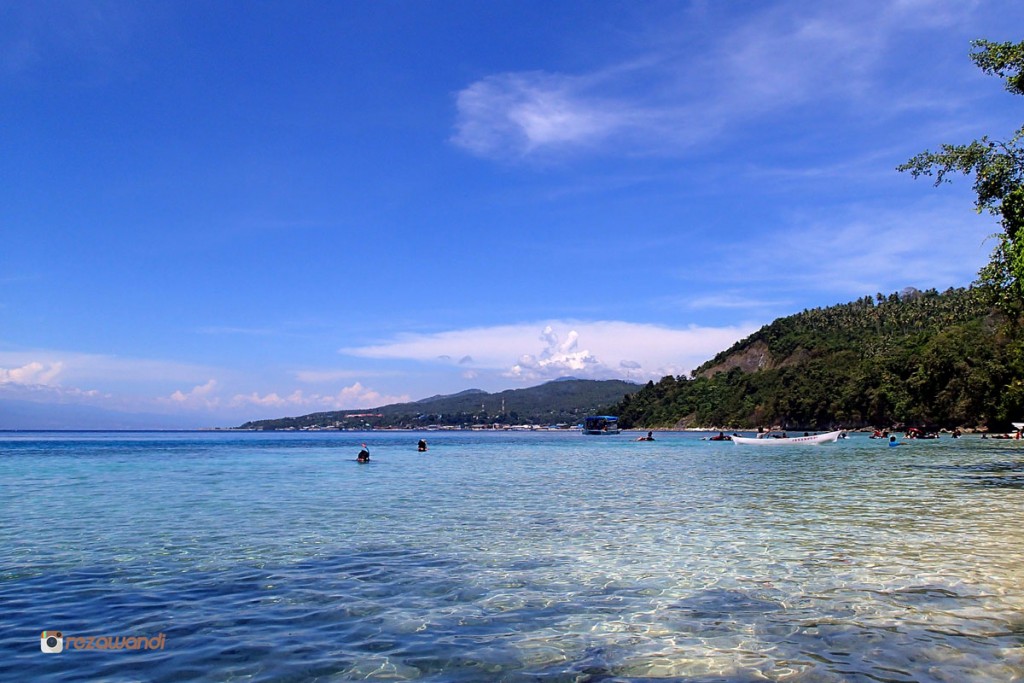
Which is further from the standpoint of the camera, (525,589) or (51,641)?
(525,589)

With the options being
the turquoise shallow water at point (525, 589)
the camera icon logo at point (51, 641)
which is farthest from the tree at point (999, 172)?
the camera icon logo at point (51, 641)

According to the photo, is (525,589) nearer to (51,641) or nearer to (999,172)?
(51,641)

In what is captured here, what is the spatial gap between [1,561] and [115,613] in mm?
6403

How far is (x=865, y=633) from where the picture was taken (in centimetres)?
943

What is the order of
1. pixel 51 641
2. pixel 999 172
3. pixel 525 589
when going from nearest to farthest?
pixel 51 641
pixel 525 589
pixel 999 172

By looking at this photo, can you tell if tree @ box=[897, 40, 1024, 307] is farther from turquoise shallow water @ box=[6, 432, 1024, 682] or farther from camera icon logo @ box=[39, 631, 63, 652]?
camera icon logo @ box=[39, 631, 63, 652]

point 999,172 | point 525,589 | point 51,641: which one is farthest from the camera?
point 999,172

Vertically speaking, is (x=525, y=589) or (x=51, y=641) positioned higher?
(x=51, y=641)

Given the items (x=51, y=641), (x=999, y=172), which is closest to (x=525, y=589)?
(x=51, y=641)

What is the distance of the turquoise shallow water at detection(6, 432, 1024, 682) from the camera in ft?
27.9

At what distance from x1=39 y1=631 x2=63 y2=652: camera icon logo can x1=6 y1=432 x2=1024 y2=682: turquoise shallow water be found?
155 mm

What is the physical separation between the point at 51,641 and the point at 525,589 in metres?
7.33

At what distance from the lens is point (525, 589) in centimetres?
1236

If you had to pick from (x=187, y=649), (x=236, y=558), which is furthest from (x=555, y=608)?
(x=236, y=558)
